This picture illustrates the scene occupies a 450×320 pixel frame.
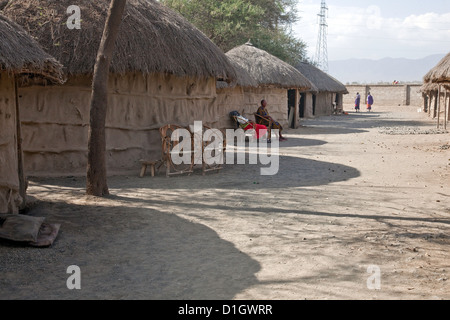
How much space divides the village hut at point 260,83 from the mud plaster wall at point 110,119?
7.18m

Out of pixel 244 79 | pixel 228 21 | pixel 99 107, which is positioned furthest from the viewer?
pixel 228 21

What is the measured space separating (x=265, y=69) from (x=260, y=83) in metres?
0.78

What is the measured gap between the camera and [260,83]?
18.9 meters

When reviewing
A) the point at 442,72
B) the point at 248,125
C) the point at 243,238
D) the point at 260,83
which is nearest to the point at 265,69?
the point at 260,83

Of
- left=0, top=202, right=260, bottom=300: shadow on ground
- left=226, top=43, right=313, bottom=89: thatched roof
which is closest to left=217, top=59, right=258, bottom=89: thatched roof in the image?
left=226, top=43, right=313, bottom=89: thatched roof

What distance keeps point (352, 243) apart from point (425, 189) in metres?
3.52

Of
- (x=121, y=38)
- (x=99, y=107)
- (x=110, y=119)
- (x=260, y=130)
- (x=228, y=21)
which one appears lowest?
(x=260, y=130)

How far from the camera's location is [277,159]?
11.7 m

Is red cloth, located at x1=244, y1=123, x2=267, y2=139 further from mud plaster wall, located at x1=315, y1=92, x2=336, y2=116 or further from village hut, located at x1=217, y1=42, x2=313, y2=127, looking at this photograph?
mud plaster wall, located at x1=315, y1=92, x2=336, y2=116

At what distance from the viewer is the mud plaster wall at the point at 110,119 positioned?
29.0 feet

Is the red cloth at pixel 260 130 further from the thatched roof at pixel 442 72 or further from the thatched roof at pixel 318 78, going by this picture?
the thatched roof at pixel 318 78

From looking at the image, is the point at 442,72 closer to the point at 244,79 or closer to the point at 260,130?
the point at 260,130

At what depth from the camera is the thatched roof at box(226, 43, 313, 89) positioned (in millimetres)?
19125

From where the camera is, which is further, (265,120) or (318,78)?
(318,78)
